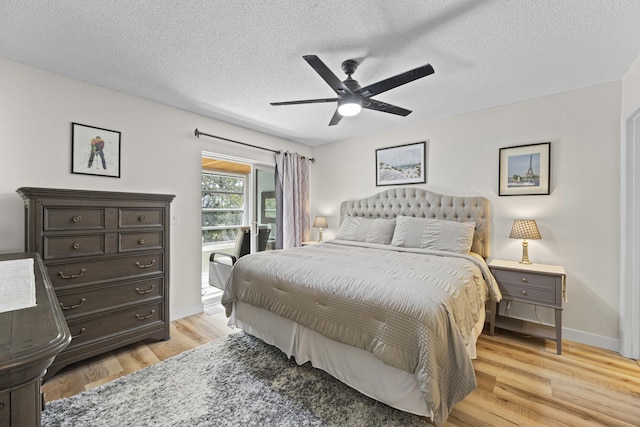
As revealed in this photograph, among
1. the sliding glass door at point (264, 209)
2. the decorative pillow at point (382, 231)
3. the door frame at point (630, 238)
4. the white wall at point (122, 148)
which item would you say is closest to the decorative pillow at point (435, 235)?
the decorative pillow at point (382, 231)

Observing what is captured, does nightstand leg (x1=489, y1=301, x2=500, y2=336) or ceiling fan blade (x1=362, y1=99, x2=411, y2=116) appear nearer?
ceiling fan blade (x1=362, y1=99, x2=411, y2=116)

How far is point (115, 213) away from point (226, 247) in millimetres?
2601

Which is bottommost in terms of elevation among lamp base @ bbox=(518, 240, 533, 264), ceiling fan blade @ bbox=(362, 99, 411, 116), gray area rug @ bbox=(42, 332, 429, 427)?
gray area rug @ bbox=(42, 332, 429, 427)

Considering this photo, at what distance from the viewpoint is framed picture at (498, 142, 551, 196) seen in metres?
2.82

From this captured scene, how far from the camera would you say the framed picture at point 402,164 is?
145 inches

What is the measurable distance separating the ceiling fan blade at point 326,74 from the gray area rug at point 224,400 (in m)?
2.14

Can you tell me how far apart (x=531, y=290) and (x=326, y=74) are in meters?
2.59

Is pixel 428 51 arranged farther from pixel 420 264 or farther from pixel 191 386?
pixel 191 386

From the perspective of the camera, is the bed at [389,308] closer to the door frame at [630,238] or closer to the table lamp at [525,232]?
the table lamp at [525,232]

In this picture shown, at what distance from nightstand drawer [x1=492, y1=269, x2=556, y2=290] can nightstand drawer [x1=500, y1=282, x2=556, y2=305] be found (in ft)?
0.10

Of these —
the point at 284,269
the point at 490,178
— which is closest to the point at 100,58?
the point at 284,269

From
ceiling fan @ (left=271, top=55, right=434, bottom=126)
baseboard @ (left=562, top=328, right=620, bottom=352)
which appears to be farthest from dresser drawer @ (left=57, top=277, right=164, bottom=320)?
baseboard @ (left=562, top=328, right=620, bottom=352)

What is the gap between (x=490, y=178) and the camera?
10.3 ft

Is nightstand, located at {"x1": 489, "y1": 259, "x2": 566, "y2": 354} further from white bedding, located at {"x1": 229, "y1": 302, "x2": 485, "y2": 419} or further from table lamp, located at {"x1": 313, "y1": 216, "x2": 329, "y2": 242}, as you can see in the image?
table lamp, located at {"x1": 313, "y1": 216, "x2": 329, "y2": 242}
